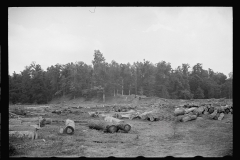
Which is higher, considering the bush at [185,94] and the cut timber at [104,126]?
the cut timber at [104,126]

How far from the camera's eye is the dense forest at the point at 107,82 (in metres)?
62.2

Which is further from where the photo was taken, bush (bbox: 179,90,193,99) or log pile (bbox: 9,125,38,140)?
bush (bbox: 179,90,193,99)

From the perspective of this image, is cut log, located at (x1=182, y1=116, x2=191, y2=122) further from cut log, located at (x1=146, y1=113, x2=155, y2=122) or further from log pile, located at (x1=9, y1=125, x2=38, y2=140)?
log pile, located at (x1=9, y1=125, x2=38, y2=140)

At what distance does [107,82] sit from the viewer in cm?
6191

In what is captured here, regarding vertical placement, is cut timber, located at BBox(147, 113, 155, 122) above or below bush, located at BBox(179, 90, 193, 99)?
above

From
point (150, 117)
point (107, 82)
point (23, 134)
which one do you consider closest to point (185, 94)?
point (107, 82)

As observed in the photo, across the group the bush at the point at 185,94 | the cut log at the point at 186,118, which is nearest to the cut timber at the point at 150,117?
the cut log at the point at 186,118

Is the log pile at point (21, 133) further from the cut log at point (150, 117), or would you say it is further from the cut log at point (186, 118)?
the cut log at point (186, 118)

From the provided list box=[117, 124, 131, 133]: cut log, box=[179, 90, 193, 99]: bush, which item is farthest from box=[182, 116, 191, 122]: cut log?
box=[179, 90, 193, 99]: bush

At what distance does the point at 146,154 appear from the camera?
6.97 m

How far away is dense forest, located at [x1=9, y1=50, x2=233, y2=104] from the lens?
62.2 m
